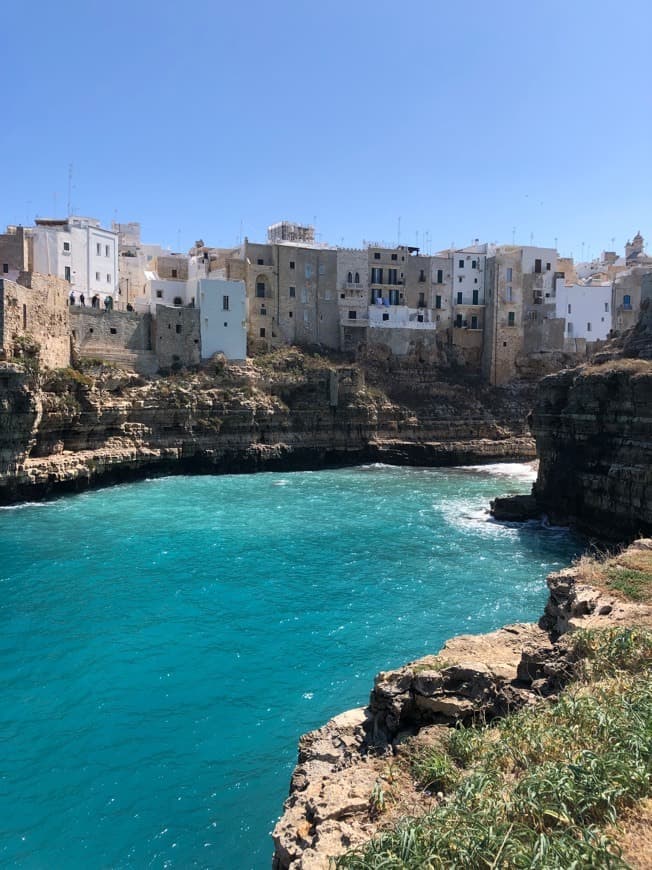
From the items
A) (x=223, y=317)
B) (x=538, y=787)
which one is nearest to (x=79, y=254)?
(x=223, y=317)

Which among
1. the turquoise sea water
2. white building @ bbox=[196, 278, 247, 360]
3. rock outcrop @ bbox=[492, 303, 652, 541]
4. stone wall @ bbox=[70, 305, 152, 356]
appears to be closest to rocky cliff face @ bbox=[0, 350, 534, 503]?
white building @ bbox=[196, 278, 247, 360]

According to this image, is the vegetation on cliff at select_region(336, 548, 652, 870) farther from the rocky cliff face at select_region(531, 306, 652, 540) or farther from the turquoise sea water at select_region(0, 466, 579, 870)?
the rocky cliff face at select_region(531, 306, 652, 540)

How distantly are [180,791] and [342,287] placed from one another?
189ft

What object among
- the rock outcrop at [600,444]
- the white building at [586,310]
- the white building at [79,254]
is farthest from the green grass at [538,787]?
the white building at [586,310]

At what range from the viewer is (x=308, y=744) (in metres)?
10.4

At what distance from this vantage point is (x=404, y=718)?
10.2 m

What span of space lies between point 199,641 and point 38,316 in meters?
32.5

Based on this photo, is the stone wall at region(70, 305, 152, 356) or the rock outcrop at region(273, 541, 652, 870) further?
the stone wall at region(70, 305, 152, 356)

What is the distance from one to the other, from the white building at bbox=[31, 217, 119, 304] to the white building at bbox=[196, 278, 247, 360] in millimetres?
8266

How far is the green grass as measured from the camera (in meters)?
5.54

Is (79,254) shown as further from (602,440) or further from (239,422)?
(602,440)

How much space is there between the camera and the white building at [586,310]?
69125 mm

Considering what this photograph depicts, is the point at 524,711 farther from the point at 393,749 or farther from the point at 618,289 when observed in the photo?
the point at 618,289

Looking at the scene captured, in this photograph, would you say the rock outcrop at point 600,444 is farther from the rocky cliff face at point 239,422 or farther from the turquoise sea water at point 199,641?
the rocky cliff face at point 239,422
